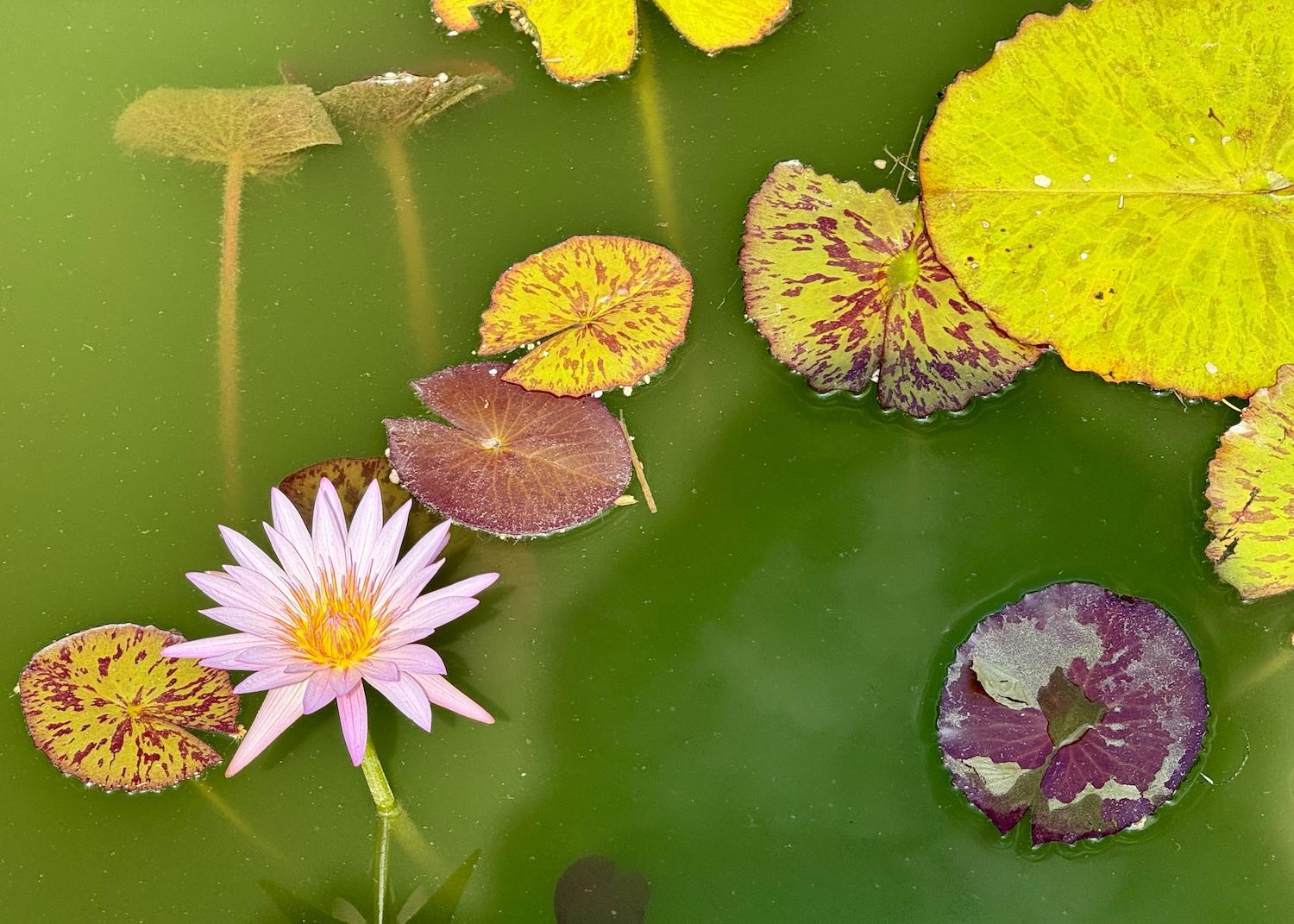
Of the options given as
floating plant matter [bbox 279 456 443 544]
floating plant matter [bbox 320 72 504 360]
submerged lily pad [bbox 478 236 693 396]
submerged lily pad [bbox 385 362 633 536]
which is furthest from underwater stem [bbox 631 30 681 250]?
floating plant matter [bbox 279 456 443 544]

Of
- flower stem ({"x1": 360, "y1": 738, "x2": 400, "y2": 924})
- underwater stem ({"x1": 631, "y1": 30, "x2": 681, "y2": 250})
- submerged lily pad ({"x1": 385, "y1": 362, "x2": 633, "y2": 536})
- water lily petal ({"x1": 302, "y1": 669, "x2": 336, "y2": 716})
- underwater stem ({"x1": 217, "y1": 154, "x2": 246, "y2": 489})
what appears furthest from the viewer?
underwater stem ({"x1": 631, "y1": 30, "x2": 681, "y2": 250})

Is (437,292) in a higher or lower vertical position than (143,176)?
lower

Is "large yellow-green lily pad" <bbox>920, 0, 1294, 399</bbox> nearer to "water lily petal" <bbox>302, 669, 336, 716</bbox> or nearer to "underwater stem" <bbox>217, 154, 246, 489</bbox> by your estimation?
"water lily petal" <bbox>302, 669, 336, 716</bbox>

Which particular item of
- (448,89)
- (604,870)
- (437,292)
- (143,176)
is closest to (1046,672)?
(604,870)

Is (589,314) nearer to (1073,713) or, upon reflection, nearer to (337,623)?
(337,623)

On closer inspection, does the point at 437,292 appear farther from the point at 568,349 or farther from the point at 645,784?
the point at 645,784

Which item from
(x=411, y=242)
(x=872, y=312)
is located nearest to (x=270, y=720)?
(x=411, y=242)
